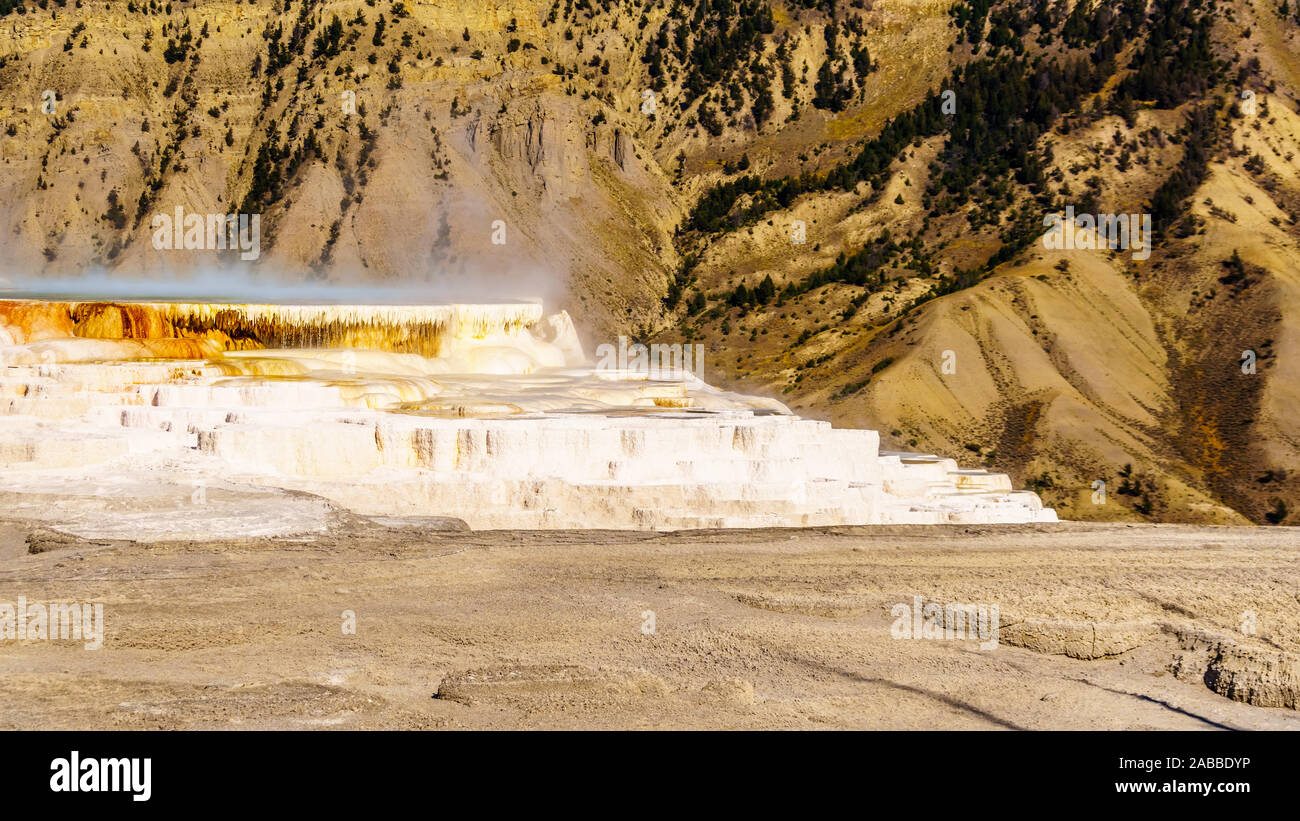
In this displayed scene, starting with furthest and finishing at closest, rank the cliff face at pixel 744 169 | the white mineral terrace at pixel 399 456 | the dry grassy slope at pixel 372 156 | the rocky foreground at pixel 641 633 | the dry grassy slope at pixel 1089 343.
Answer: the dry grassy slope at pixel 372 156
the cliff face at pixel 744 169
the dry grassy slope at pixel 1089 343
the white mineral terrace at pixel 399 456
the rocky foreground at pixel 641 633

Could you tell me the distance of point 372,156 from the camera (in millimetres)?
51188

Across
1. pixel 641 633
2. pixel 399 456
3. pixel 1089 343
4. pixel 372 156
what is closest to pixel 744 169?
pixel 372 156

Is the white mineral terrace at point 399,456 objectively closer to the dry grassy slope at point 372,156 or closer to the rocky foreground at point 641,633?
the rocky foreground at point 641,633

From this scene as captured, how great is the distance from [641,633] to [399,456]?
758 centimetres

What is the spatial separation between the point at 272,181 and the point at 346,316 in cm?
2546

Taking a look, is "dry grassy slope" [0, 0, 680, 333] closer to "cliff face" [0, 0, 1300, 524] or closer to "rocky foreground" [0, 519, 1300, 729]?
"cliff face" [0, 0, 1300, 524]

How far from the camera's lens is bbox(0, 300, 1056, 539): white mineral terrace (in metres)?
16.7

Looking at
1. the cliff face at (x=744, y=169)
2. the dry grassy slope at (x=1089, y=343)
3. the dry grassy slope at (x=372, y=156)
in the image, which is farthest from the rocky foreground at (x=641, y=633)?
the dry grassy slope at (x=372, y=156)

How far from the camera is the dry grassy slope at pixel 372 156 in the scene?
4888 cm

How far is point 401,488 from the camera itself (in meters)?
17.7

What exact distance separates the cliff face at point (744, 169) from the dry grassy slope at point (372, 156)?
4.6 inches

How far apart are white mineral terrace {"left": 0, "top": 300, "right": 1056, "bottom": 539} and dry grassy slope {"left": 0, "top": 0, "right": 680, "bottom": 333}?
79.9ft

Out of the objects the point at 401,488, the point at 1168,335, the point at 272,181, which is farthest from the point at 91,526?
the point at 272,181

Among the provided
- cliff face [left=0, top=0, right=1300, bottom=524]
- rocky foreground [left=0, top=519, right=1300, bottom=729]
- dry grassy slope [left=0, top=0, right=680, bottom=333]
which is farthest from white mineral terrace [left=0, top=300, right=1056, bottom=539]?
dry grassy slope [left=0, top=0, right=680, bottom=333]
